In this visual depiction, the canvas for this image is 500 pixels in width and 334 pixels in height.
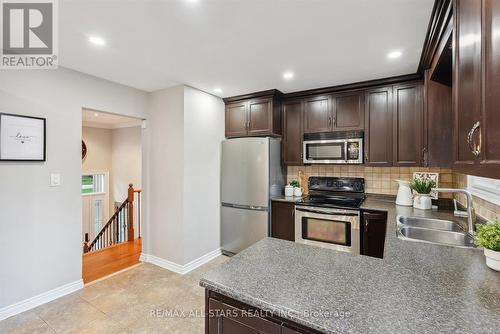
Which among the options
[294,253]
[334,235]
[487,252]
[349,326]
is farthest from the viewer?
[334,235]

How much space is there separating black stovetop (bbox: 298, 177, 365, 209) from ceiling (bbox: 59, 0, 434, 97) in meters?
1.42

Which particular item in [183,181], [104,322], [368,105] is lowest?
[104,322]

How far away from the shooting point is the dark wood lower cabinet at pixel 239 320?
858 mm

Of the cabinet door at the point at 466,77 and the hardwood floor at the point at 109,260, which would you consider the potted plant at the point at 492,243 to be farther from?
the hardwood floor at the point at 109,260

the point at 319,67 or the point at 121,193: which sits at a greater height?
the point at 319,67

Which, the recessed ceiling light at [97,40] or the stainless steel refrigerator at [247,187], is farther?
the stainless steel refrigerator at [247,187]

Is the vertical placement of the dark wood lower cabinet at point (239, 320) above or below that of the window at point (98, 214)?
Answer: above

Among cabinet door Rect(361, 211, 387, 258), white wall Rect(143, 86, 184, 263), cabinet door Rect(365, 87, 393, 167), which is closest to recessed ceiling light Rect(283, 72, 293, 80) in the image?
cabinet door Rect(365, 87, 393, 167)

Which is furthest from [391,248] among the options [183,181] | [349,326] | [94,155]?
[94,155]

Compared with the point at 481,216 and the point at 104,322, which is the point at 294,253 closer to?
the point at 481,216

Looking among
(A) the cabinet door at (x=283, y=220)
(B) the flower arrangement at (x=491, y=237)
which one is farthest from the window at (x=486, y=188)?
(A) the cabinet door at (x=283, y=220)

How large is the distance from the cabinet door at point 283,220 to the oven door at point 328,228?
10 centimetres

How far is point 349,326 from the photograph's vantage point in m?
0.70

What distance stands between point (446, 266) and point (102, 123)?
680 centimetres
